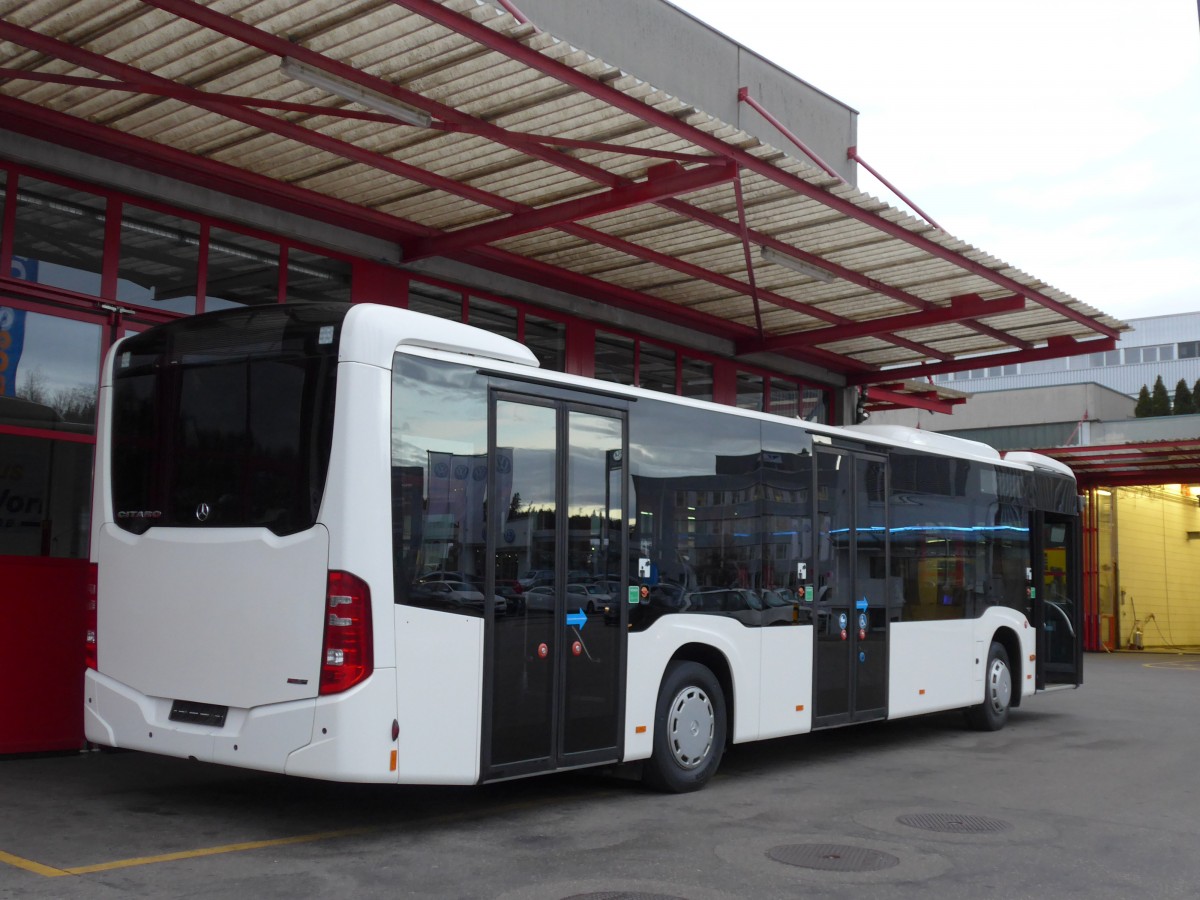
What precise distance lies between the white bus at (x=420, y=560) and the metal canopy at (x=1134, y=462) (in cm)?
1895

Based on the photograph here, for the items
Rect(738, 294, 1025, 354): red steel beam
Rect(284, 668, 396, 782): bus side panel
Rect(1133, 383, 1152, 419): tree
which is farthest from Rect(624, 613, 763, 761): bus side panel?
Rect(1133, 383, 1152, 419): tree

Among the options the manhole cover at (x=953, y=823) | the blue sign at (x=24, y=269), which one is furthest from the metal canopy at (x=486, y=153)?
the manhole cover at (x=953, y=823)

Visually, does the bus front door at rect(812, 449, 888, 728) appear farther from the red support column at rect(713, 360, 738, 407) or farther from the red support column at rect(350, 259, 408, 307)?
the red support column at rect(713, 360, 738, 407)

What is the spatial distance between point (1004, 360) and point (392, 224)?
31.4 feet

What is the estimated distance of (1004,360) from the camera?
58.5 feet

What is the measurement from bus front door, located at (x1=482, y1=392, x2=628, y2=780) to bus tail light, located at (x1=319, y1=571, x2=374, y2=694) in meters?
0.89

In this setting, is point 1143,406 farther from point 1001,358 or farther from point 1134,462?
point 1001,358

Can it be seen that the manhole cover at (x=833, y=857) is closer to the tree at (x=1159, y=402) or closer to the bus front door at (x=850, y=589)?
the bus front door at (x=850, y=589)

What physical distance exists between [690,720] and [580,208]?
4.88 m

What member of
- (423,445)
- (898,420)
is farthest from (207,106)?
(898,420)

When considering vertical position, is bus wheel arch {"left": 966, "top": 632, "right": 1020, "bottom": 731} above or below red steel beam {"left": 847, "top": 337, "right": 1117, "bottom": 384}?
below

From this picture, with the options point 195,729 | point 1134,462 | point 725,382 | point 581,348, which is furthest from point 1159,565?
point 195,729

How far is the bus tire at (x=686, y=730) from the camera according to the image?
8.80 metres

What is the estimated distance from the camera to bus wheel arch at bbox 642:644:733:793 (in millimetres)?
8812
